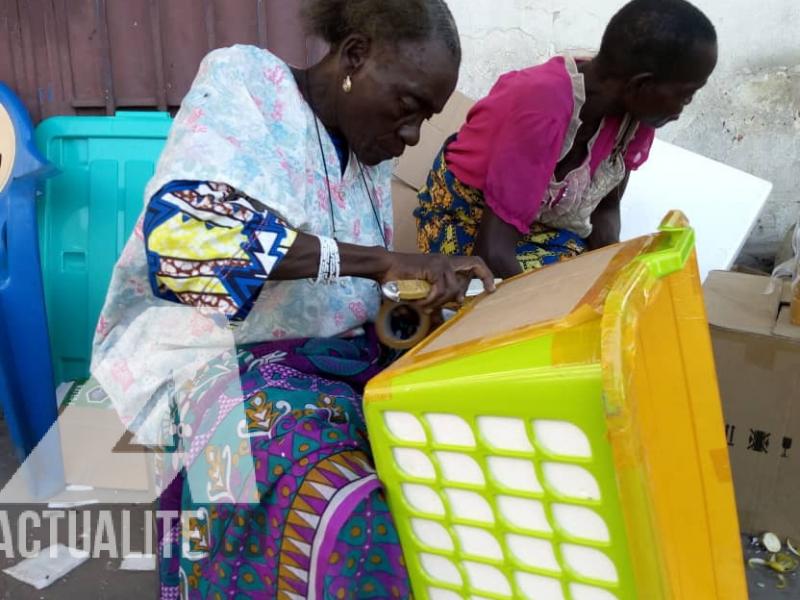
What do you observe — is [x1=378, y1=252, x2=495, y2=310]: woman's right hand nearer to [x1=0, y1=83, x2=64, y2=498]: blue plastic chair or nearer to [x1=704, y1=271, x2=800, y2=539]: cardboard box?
[x1=704, y1=271, x2=800, y2=539]: cardboard box

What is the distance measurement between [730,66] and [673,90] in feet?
4.23

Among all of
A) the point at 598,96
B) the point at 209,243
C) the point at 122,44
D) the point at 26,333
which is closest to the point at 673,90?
the point at 598,96

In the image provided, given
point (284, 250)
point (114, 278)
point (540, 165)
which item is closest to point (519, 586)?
point (284, 250)

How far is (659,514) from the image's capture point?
2.45 feet

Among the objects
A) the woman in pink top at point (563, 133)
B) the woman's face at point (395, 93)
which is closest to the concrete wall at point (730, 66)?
the woman in pink top at point (563, 133)

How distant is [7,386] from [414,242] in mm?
1315

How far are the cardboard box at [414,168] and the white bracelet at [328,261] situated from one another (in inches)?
55.6

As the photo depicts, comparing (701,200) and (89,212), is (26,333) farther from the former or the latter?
(701,200)

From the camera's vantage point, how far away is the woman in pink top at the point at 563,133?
1.71 m

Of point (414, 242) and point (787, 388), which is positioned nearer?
point (787, 388)

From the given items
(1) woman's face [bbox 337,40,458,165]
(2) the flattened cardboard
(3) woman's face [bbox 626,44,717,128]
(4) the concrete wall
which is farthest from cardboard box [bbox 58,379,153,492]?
(4) the concrete wall

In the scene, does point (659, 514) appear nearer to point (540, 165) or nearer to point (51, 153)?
point (540, 165)

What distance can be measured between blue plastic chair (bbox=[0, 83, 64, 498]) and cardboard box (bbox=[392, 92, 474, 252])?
1104 mm

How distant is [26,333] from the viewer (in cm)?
206
